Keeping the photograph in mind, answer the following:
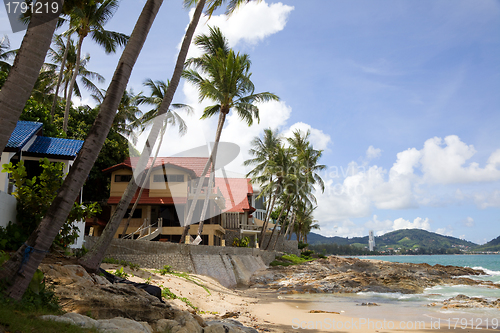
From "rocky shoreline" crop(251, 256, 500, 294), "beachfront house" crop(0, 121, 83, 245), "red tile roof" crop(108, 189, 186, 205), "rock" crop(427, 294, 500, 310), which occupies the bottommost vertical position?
"rocky shoreline" crop(251, 256, 500, 294)

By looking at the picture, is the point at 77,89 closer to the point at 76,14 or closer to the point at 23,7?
the point at 76,14

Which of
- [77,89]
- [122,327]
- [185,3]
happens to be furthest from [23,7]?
[77,89]

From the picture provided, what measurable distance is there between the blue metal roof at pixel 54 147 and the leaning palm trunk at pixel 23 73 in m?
7.36

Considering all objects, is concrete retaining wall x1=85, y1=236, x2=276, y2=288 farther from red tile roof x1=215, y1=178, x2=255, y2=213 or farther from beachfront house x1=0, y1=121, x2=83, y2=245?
red tile roof x1=215, y1=178, x2=255, y2=213

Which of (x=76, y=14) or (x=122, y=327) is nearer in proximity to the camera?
(x=122, y=327)

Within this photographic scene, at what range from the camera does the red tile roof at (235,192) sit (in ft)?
117

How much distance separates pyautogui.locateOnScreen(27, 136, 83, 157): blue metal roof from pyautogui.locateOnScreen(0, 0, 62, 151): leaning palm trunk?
7.36m

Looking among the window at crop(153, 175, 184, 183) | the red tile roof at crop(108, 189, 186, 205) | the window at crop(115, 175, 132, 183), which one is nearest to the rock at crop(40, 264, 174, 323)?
the red tile roof at crop(108, 189, 186, 205)

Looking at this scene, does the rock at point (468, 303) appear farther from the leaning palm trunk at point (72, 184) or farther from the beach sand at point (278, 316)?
the leaning palm trunk at point (72, 184)

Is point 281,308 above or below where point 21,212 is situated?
below

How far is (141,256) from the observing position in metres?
15.1

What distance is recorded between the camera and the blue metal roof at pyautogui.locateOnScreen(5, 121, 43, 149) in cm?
1032

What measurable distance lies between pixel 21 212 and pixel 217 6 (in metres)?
10.3

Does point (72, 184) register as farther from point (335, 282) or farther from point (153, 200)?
point (153, 200)
